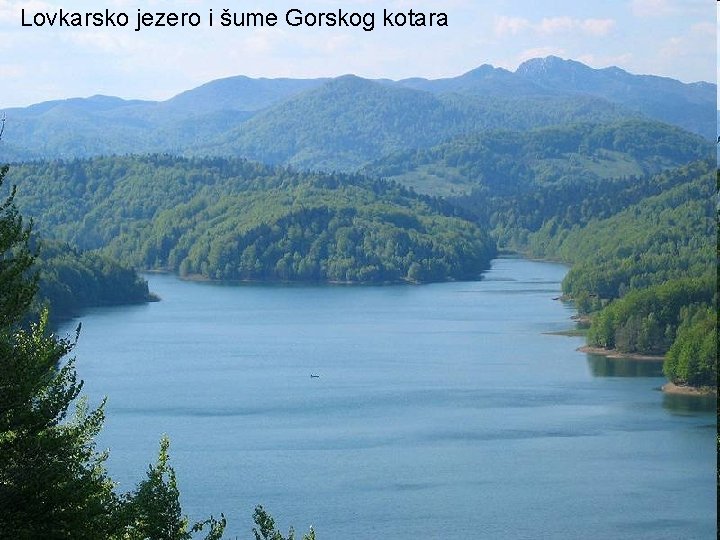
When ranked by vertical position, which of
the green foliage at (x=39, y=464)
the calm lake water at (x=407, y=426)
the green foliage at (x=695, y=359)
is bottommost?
Result: the calm lake water at (x=407, y=426)

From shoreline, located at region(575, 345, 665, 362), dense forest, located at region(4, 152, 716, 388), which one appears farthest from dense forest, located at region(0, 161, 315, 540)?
dense forest, located at region(4, 152, 716, 388)

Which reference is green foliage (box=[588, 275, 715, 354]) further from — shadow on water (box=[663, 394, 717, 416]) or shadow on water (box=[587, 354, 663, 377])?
shadow on water (box=[663, 394, 717, 416])

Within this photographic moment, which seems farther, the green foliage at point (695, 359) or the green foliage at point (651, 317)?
the green foliage at point (651, 317)

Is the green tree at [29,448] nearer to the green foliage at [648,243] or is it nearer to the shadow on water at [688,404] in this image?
the shadow on water at [688,404]

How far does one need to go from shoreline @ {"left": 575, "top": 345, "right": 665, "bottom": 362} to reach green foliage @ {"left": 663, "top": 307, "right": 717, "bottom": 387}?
9800 mm

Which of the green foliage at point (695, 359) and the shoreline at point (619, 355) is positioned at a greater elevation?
the green foliage at point (695, 359)

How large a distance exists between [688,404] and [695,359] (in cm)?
312

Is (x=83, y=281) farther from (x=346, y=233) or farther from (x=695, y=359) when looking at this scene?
(x=695, y=359)

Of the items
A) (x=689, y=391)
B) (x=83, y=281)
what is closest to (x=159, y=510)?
(x=689, y=391)

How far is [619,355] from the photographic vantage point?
75.0m

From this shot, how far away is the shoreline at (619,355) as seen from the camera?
73438 mm

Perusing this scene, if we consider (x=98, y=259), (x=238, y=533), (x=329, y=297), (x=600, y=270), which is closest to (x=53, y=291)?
(x=98, y=259)

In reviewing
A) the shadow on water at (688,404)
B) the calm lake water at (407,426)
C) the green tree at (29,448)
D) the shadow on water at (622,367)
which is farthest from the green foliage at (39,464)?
the shadow on water at (622,367)

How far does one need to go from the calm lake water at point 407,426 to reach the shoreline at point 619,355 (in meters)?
0.98
